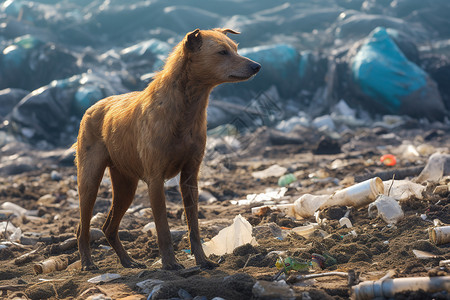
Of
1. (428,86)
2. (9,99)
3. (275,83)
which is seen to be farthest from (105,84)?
(428,86)

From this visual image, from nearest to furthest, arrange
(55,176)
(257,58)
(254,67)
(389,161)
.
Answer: (254,67) < (389,161) < (55,176) < (257,58)

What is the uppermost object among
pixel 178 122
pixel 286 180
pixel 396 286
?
pixel 178 122

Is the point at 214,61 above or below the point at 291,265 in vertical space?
above

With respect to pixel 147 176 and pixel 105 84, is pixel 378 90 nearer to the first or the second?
pixel 105 84

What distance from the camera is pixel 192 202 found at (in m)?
3.84

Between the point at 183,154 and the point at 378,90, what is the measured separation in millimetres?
10124

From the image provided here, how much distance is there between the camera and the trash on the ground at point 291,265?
312 centimetres

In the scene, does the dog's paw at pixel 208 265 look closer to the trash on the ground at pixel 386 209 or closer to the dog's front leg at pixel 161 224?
the dog's front leg at pixel 161 224

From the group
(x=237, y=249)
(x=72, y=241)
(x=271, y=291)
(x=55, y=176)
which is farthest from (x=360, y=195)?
(x=55, y=176)

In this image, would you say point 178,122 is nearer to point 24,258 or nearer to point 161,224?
point 161,224

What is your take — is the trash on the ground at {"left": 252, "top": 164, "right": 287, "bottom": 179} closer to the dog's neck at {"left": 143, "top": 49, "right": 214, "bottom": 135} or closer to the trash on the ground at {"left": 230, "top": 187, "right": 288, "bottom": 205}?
the trash on the ground at {"left": 230, "top": 187, "right": 288, "bottom": 205}

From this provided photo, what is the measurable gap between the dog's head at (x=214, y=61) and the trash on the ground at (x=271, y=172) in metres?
4.96

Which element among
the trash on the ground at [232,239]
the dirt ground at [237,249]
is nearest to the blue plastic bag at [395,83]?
the dirt ground at [237,249]

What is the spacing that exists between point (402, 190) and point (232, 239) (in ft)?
5.93
